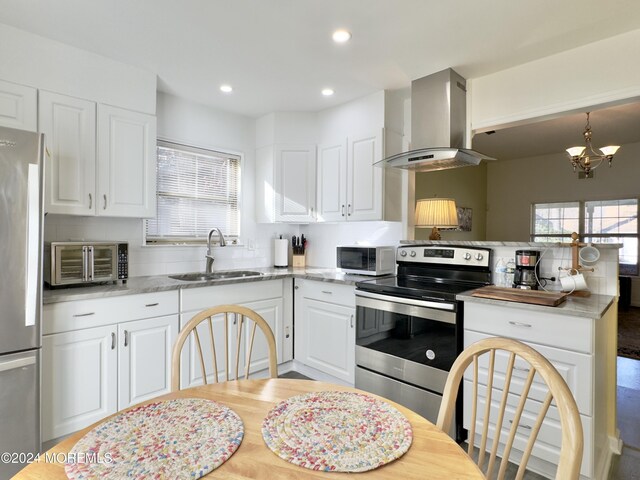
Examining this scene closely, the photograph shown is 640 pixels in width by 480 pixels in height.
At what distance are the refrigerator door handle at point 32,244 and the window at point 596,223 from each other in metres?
7.89

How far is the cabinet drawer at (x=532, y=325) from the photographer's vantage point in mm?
1735

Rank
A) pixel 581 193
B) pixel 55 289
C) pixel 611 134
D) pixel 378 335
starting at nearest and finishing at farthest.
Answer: pixel 55 289, pixel 378 335, pixel 611 134, pixel 581 193

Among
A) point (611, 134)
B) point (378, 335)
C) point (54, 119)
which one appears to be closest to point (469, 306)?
point (378, 335)

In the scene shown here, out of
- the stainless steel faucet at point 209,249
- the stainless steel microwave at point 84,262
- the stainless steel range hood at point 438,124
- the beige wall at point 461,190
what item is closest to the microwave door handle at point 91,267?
the stainless steel microwave at point 84,262

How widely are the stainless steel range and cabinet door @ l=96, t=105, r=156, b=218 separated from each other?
1726 mm

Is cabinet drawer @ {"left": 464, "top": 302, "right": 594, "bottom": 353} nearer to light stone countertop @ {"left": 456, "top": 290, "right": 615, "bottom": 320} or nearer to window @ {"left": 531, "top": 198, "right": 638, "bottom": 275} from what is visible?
light stone countertop @ {"left": 456, "top": 290, "right": 615, "bottom": 320}

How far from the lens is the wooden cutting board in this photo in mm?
1874

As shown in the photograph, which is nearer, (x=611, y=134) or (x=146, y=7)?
(x=146, y=7)

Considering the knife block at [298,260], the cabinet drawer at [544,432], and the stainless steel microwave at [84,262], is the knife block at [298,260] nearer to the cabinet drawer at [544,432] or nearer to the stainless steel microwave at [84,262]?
the stainless steel microwave at [84,262]

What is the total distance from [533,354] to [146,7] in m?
2.32

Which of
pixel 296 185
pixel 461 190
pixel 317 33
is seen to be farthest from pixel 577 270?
pixel 461 190

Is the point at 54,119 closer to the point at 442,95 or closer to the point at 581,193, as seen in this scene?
the point at 442,95

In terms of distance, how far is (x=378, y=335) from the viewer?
98.5 inches

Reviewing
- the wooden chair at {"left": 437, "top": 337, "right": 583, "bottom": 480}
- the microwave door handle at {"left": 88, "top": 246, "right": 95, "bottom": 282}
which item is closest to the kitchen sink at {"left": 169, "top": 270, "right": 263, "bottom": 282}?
the microwave door handle at {"left": 88, "top": 246, "right": 95, "bottom": 282}
